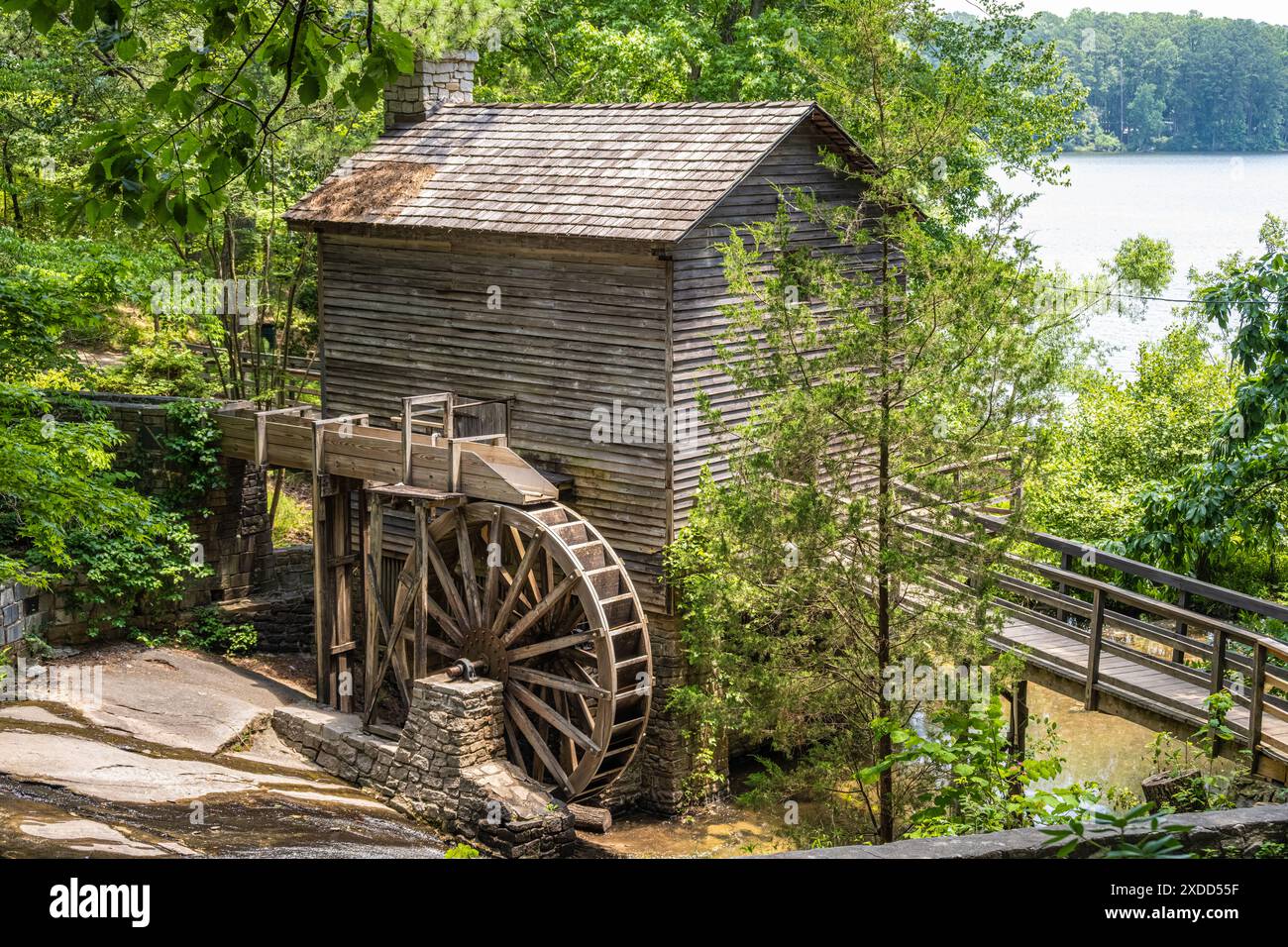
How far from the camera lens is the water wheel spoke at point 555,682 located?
1446 centimetres

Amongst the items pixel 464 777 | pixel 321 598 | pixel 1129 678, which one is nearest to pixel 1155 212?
pixel 321 598

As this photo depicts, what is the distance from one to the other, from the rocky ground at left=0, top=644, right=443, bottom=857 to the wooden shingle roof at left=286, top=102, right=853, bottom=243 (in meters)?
6.03

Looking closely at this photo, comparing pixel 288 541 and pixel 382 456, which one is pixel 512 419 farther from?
pixel 288 541

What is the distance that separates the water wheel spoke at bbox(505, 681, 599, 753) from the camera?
14797mm

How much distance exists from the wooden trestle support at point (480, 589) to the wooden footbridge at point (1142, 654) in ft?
12.8

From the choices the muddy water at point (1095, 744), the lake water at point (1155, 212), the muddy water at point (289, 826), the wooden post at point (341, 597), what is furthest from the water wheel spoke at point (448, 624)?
the lake water at point (1155, 212)

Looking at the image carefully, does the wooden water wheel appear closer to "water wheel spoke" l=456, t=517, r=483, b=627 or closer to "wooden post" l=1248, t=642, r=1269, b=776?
"water wheel spoke" l=456, t=517, r=483, b=627

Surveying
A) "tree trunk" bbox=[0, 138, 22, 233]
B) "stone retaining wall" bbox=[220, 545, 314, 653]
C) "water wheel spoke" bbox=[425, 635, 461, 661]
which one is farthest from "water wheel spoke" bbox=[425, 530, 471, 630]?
"tree trunk" bbox=[0, 138, 22, 233]

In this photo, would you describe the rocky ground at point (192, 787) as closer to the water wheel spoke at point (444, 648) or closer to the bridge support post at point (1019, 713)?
the water wheel spoke at point (444, 648)

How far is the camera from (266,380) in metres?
24.9

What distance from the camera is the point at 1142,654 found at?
1238cm
